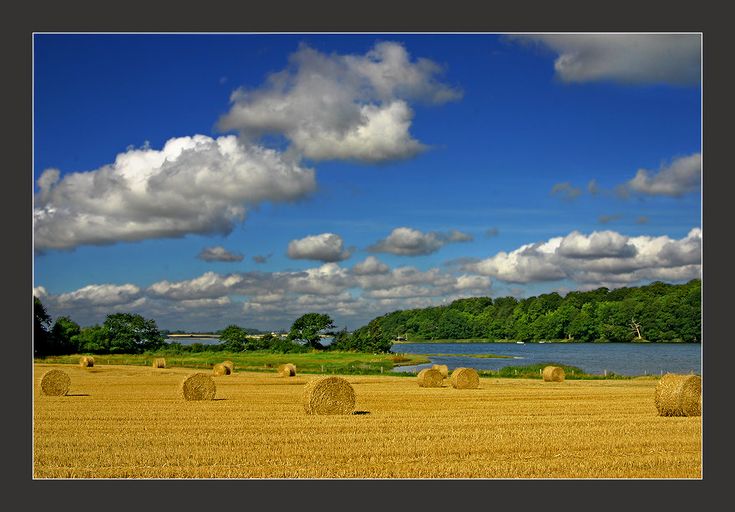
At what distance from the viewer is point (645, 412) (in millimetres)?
21156

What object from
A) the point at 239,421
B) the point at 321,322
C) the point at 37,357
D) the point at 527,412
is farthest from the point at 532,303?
the point at 239,421

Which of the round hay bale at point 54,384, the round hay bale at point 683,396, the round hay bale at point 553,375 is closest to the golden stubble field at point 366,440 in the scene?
the round hay bale at point 683,396

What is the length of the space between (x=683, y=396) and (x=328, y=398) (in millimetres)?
A: 8839

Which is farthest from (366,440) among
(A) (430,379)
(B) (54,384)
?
(A) (430,379)

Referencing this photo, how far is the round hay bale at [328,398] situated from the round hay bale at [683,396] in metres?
7.96

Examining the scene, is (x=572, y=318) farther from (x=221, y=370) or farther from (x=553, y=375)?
(x=221, y=370)

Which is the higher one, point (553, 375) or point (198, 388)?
point (198, 388)

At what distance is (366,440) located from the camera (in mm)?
15297

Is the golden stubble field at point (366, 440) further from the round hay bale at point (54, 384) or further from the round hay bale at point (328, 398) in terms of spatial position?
the round hay bale at point (54, 384)

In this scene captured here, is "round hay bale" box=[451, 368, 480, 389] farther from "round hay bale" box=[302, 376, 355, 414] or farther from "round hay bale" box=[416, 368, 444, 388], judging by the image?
"round hay bale" box=[302, 376, 355, 414]

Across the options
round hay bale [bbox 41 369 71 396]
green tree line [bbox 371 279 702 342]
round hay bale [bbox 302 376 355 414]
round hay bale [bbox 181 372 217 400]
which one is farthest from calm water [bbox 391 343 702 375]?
round hay bale [bbox 41 369 71 396]

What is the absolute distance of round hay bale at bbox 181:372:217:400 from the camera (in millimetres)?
25219

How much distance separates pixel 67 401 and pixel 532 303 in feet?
150

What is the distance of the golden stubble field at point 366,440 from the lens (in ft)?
39.9
